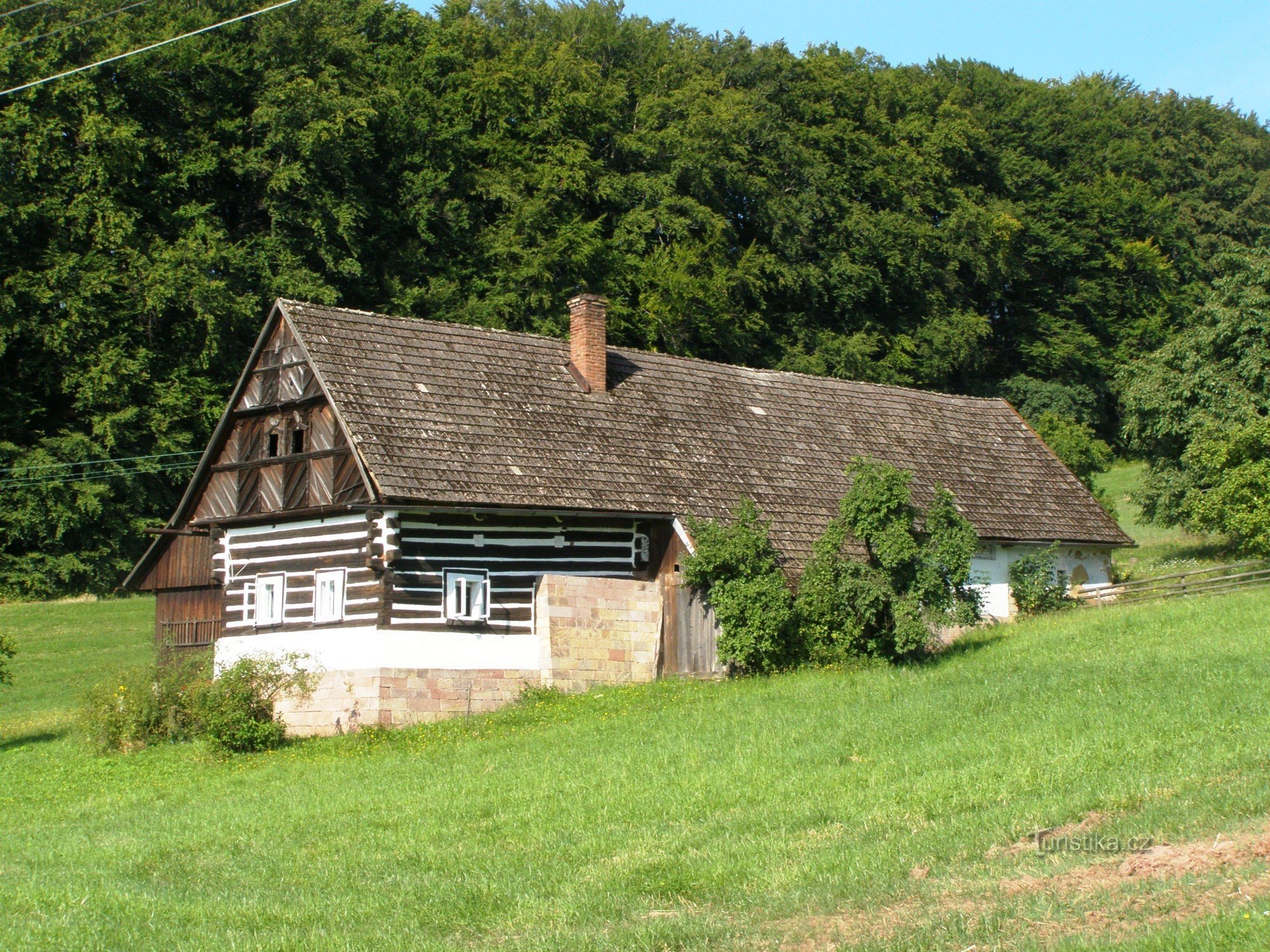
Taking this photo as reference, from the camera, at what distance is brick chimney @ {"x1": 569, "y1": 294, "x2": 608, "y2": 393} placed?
2717 centimetres

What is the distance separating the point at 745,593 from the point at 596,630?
8.91 ft

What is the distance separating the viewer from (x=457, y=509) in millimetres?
22000

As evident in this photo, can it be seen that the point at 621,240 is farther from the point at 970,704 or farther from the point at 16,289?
the point at 970,704

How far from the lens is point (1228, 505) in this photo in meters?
31.3

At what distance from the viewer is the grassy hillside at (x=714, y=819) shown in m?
9.16

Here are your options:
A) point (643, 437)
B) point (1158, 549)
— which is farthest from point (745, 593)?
point (1158, 549)

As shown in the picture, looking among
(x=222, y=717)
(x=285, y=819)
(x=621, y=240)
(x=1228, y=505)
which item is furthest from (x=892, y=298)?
(x=285, y=819)

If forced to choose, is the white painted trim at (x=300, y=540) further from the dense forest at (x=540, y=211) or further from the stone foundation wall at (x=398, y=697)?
the dense forest at (x=540, y=211)

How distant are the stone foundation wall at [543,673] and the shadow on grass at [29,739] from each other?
166 inches

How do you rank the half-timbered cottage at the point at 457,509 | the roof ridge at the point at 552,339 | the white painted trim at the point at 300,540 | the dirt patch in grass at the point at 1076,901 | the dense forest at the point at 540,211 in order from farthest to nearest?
the dense forest at the point at 540,211, the roof ridge at the point at 552,339, the white painted trim at the point at 300,540, the half-timbered cottage at the point at 457,509, the dirt patch in grass at the point at 1076,901

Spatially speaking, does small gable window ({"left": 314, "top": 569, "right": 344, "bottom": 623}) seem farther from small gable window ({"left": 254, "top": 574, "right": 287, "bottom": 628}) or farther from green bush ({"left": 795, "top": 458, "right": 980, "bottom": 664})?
green bush ({"left": 795, "top": 458, "right": 980, "bottom": 664})

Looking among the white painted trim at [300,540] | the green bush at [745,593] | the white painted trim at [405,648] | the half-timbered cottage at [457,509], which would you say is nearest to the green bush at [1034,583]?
the half-timbered cottage at [457,509]

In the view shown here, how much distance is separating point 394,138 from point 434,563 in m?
27.4

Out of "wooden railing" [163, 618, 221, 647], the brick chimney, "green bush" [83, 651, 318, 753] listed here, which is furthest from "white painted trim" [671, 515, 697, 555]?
"wooden railing" [163, 618, 221, 647]
